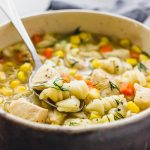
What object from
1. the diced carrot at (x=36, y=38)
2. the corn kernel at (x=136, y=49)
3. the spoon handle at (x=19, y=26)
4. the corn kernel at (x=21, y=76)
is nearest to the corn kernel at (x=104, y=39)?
the corn kernel at (x=136, y=49)

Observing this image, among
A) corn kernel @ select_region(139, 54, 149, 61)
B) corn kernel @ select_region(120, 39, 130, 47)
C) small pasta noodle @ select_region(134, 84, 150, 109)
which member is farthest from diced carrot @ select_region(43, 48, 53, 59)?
small pasta noodle @ select_region(134, 84, 150, 109)

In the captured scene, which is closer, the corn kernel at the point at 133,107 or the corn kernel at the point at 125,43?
the corn kernel at the point at 133,107

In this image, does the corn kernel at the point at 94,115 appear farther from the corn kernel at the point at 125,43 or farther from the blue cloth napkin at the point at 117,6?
the blue cloth napkin at the point at 117,6

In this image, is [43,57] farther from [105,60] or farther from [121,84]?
[121,84]

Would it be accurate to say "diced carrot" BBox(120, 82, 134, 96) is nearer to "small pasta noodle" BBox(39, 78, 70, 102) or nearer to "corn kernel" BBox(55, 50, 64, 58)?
"small pasta noodle" BBox(39, 78, 70, 102)

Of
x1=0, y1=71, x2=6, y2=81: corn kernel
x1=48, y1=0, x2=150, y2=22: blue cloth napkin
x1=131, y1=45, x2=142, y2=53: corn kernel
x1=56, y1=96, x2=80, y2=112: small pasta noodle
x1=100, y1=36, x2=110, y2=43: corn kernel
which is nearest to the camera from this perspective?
x1=56, y1=96, x2=80, y2=112: small pasta noodle

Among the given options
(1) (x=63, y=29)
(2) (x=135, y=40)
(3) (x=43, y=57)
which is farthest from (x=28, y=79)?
(2) (x=135, y=40)

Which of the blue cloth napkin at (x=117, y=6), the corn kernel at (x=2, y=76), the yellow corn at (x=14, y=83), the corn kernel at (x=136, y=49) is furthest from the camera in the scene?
the blue cloth napkin at (x=117, y=6)
